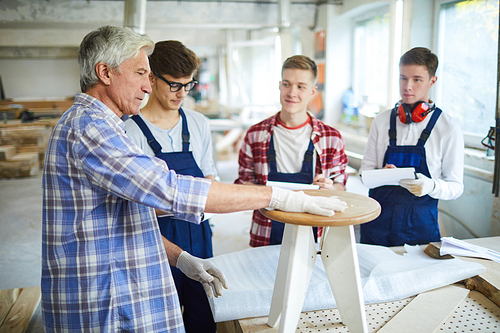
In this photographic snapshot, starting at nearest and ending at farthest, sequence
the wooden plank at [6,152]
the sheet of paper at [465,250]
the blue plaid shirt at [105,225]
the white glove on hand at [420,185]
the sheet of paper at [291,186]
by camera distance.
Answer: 1. the blue plaid shirt at [105,225]
2. the sheet of paper at [291,186]
3. the sheet of paper at [465,250]
4. the white glove on hand at [420,185]
5. the wooden plank at [6,152]

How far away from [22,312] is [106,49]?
243 centimetres

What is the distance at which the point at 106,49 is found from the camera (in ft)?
4.50

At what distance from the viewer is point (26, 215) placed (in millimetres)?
5844

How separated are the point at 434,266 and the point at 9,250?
4647 mm

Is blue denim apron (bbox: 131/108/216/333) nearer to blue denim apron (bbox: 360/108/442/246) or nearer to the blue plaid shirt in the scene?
the blue plaid shirt

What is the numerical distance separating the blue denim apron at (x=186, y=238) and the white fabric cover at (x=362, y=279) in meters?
0.20

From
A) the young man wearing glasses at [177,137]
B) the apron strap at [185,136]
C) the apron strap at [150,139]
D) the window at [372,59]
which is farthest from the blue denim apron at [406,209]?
the window at [372,59]

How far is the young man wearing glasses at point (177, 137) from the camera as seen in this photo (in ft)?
6.97

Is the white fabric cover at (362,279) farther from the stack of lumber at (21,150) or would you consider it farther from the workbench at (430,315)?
the stack of lumber at (21,150)

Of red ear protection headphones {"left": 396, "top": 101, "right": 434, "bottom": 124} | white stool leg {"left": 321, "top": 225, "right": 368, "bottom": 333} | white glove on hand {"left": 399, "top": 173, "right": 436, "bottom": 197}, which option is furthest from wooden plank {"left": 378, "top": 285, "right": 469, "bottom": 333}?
red ear protection headphones {"left": 396, "top": 101, "right": 434, "bottom": 124}

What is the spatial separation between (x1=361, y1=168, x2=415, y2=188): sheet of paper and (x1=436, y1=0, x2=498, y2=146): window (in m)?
2.21

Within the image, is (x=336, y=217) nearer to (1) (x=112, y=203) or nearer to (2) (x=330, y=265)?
(2) (x=330, y=265)

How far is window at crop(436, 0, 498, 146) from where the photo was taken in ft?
12.4

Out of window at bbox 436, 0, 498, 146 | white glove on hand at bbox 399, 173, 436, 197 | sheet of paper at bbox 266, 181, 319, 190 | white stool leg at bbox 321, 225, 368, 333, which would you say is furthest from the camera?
window at bbox 436, 0, 498, 146
